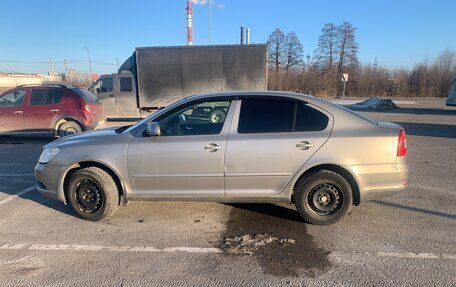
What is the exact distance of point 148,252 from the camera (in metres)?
3.54

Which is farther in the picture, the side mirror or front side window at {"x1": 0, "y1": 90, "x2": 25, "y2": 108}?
front side window at {"x1": 0, "y1": 90, "x2": 25, "y2": 108}

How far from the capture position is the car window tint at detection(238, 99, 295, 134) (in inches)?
161

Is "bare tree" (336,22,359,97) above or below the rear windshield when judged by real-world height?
above

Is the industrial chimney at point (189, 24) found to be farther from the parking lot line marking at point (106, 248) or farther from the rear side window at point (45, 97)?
the parking lot line marking at point (106, 248)

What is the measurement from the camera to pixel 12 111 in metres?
9.91

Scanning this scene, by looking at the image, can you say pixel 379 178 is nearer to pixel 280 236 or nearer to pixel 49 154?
pixel 280 236

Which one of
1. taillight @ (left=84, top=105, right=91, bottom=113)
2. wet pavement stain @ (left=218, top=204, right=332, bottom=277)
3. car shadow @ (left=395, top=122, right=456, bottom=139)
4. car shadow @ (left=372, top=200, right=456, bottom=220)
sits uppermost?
taillight @ (left=84, top=105, right=91, bottom=113)

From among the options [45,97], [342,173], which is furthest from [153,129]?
[45,97]

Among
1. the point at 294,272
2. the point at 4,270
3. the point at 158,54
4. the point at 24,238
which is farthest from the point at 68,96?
the point at 294,272

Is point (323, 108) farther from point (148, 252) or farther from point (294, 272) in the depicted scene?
point (148, 252)

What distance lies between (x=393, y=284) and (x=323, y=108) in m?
2.11

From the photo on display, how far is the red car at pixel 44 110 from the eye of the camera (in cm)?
990

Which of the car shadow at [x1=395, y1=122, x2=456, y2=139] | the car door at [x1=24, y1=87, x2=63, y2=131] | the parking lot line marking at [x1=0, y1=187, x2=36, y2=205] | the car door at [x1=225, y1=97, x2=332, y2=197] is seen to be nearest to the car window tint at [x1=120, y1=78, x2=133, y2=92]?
the car door at [x1=24, y1=87, x2=63, y2=131]

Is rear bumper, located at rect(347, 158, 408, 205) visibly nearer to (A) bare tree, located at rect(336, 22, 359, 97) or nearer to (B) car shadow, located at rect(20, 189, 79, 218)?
(B) car shadow, located at rect(20, 189, 79, 218)
